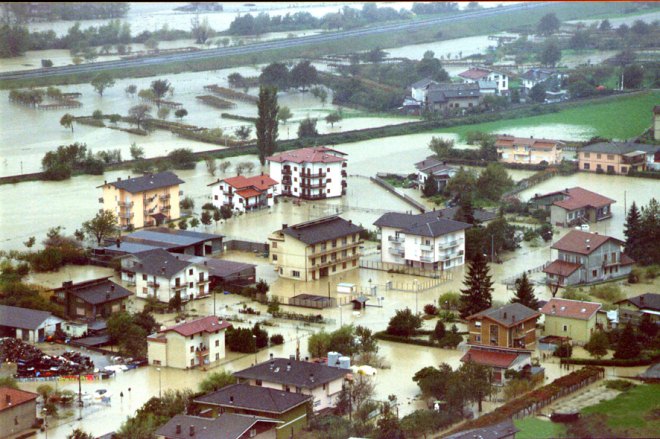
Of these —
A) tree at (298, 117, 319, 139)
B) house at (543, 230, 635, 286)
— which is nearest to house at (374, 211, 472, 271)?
house at (543, 230, 635, 286)

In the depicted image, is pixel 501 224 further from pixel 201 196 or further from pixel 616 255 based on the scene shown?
pixel 201 196

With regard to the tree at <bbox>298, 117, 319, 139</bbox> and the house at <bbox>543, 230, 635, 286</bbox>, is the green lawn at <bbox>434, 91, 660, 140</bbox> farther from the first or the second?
the house at <bbox>543, 230, 635, 286</bbox>

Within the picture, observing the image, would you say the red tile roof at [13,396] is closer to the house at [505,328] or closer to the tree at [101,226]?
the house at [505,328]

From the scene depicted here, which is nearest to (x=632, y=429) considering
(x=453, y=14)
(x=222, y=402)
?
(x=222, y=402)

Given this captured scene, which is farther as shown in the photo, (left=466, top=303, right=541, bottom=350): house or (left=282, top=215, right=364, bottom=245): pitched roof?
(left=282, top=215, right=364, bottom=245): pitched roof

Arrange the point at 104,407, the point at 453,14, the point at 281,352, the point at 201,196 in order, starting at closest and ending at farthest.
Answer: the point at 104,407, the point at 281,352, the point at 201,196, the point at 453,14

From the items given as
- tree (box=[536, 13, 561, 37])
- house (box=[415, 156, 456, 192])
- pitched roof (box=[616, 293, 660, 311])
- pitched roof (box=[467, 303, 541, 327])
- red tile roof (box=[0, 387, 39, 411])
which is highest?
tree (box=[536, 13, 561, 37])

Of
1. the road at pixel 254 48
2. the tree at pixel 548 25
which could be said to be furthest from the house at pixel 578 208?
the tree at pixel 548 25
